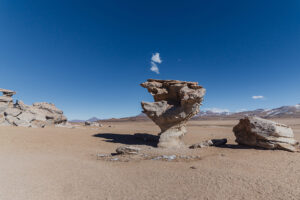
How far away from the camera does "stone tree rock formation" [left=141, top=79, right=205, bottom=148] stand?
45.6ft

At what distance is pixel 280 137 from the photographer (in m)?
10.4

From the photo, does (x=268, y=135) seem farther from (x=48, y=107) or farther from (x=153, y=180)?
(x=48, y=107)

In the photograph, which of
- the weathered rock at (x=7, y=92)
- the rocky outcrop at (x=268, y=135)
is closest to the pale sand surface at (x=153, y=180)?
the rocky outcrop at (x=268, y=135)

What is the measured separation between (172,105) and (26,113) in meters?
24.1

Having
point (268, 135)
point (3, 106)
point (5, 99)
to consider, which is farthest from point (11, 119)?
point (268, 135)

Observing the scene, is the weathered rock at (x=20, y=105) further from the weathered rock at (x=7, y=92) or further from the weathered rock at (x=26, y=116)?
the weathered rock at (x=7, y=92)

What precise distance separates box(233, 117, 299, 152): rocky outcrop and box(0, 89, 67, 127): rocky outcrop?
1058 inches

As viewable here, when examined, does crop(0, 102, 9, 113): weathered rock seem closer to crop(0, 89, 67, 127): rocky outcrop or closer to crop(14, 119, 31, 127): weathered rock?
crop(0, 89, 67, 127): rocky outcrop

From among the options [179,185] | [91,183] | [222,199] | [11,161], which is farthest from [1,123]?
[222,199]

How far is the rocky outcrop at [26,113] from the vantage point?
2291 cm

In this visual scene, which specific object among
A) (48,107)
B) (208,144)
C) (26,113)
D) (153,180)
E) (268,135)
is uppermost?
(48,107)

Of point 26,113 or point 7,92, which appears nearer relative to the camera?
point 26,113

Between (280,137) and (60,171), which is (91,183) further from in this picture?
(280,137)

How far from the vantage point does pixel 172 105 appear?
15227 millimetres
